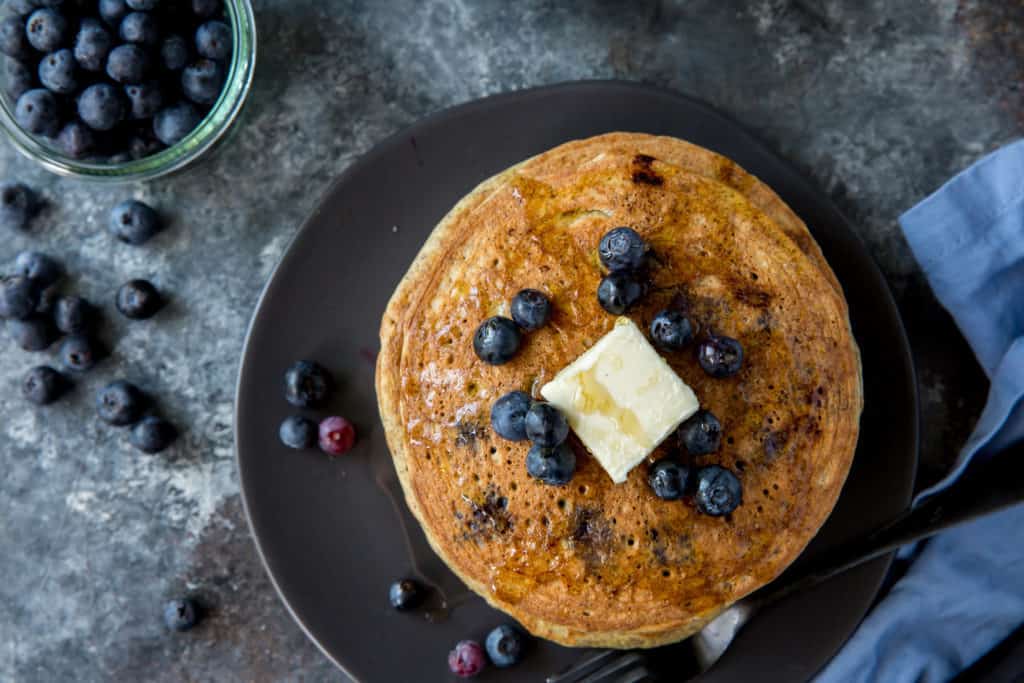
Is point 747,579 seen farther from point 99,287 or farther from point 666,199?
point 99,287

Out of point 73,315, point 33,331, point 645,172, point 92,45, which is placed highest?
point 645,172

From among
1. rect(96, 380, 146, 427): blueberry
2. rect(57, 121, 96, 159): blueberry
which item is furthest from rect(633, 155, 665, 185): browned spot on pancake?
rect(96, 380, 146, 427): blueberry

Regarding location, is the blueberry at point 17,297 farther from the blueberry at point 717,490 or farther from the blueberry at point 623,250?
the blueberry at point 717,490

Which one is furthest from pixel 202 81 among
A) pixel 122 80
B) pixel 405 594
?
pixel 405 594

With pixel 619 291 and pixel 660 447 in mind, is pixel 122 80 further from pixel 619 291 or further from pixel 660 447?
pixel 660 447

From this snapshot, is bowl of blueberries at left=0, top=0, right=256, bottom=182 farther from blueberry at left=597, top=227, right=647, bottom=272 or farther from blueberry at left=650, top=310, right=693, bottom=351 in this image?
blueberry at left=650, top=310, right=693, bottom=351

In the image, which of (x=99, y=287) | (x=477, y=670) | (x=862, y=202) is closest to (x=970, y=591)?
(x=862, y=202)
